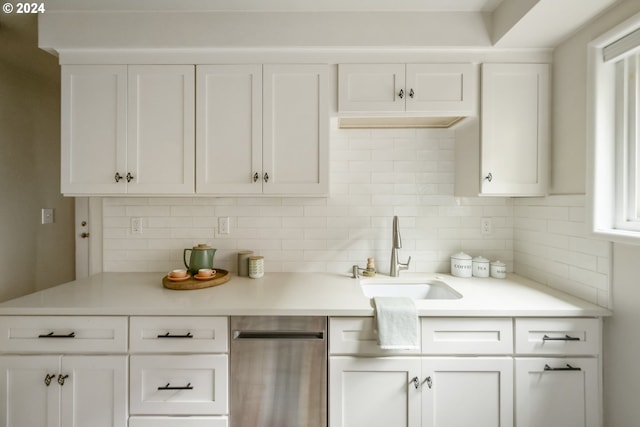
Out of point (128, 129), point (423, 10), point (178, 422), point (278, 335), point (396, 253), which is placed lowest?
point (178, 422)

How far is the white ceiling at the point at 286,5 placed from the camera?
1676 mm

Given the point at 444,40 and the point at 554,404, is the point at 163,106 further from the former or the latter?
the point at 554,404

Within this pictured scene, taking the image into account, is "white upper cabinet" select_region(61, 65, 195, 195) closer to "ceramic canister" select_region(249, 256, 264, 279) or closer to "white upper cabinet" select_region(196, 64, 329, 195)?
"white upper cabinet" select_region(196, 64, 329, 195)

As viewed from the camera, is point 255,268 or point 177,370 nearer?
point 177,370

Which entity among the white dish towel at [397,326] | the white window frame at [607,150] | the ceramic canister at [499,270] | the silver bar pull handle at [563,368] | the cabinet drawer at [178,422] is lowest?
the cabinet drawer at [178,422]

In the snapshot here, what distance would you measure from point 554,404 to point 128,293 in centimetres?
219

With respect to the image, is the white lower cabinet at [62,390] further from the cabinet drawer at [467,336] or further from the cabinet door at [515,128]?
the cabinet door at [515,128]

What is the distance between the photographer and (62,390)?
145 centimetres

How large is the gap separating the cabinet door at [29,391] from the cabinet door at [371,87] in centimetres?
199

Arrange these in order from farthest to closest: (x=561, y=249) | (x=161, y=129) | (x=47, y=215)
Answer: (x=47, y=215) < (x=161, y=129) < (x=561, y=249)

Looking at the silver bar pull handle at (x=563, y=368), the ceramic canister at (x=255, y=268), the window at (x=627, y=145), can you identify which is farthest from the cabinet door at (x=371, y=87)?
the silver bar pull handle at (x=563, y=368)

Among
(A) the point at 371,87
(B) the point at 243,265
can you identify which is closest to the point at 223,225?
(B) the point at 243,265

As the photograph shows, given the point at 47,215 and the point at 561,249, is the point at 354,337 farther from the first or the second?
the point at 47,215

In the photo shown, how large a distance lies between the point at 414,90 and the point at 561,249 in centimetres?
121
